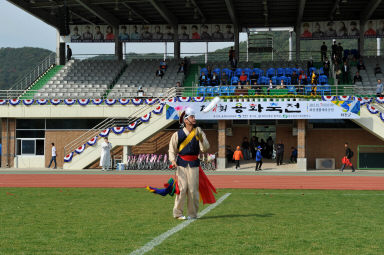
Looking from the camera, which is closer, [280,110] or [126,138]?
[280,110]

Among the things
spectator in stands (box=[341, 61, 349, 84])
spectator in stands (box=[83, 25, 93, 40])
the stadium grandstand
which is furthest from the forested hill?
spectator in stands (box=[341, 61, 349, 84])

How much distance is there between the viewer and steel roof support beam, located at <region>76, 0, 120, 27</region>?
44.3 metres

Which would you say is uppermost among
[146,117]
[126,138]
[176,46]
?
[176,46]

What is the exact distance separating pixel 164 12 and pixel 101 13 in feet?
18.2

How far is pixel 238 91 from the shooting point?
37906mm

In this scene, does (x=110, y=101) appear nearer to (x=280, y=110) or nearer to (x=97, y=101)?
(x=97, y=101)

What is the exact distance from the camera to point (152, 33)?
5188 centimetres

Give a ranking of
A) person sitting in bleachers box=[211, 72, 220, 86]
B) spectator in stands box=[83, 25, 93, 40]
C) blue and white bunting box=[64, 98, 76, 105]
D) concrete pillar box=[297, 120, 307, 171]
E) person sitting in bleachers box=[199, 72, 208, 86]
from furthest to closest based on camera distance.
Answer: spectator in stands box=[83, 25, 93, 40] → person sitting in bleachers box=[199, 72, 208, 86] → person sitting in bleachers box=[211, 72, 220, 86] → blue and white bunting box=[64, 98, 76, 105] → concrete pillar box=[297, 120, 307, 171]

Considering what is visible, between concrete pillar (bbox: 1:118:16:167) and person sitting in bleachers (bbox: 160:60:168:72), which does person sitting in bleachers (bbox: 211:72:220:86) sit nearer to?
person sitting in bleachers (bbox: 160:60:168:72)

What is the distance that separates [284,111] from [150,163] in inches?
349

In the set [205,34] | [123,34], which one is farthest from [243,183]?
[123,34]

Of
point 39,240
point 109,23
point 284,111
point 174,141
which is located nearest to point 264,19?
point 109,23

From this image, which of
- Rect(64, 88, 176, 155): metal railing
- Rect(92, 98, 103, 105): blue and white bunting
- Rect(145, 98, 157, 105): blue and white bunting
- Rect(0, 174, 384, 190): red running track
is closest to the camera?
Rect(0, 174, 384, 190): red running track

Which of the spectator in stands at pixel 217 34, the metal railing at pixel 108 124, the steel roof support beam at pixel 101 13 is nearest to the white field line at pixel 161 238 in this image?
the metal railing at pixel 108 124
